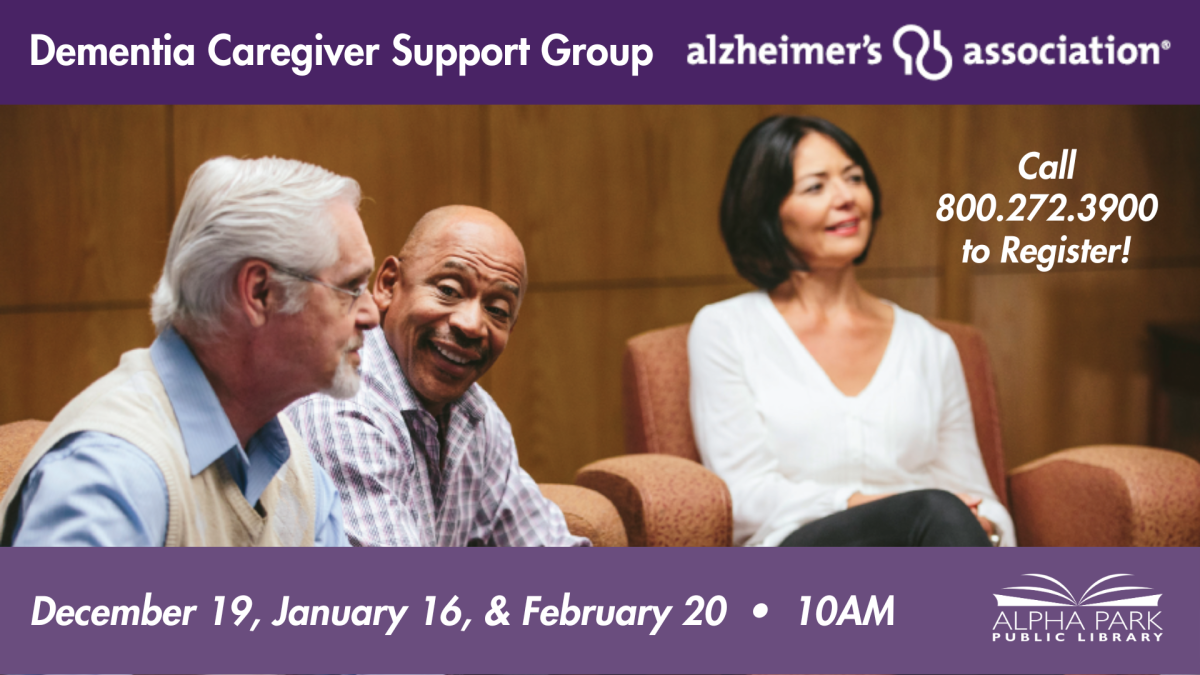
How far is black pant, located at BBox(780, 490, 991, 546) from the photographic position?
1.57 metres

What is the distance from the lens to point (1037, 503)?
6.92ft

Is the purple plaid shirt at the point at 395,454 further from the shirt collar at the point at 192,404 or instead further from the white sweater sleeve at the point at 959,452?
the white sweater sleeve at the point at 959,452

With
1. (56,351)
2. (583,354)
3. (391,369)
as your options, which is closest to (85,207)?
(56,351)

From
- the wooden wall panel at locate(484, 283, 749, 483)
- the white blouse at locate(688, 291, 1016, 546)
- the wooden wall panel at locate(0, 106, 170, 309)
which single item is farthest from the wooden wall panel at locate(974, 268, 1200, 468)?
the wooden wall panel at locate(0, 106, 170, 309)

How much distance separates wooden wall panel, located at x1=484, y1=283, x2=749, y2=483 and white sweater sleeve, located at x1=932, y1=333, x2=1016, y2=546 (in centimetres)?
64

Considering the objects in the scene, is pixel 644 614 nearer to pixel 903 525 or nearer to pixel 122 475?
pixel 122 475

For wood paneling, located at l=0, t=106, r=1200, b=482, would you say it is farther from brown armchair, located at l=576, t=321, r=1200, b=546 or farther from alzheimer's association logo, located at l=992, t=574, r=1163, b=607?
alzheimer's association logo, located at l=992, t=574, r=1163, b=607

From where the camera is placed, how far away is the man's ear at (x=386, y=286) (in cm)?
111

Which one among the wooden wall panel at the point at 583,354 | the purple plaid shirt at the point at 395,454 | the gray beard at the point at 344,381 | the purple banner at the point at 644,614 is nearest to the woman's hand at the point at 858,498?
the wooden wall panel at the point at 583,354

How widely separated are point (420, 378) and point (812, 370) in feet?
3.25

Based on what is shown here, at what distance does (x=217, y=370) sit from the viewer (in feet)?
3.26

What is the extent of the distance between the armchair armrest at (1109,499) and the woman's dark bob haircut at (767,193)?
0.56 meters

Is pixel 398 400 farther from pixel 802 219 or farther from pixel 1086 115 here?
pixel 1086 115

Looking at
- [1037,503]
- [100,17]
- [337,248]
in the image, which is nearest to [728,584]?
[337,248]
